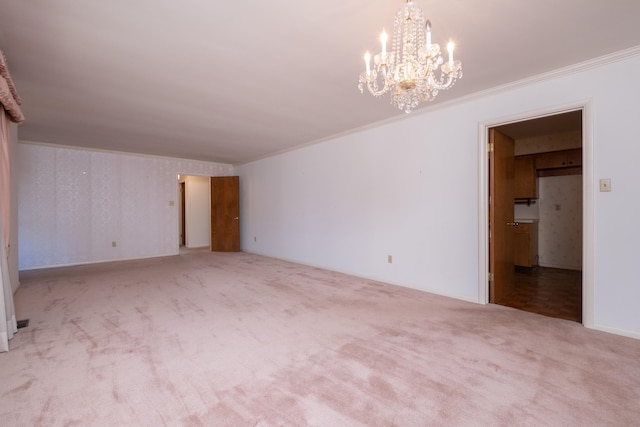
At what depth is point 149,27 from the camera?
1.97m

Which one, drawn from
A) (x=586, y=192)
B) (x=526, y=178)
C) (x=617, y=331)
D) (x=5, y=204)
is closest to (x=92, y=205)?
(x=5, y=204)

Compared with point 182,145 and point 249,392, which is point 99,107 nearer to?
point 182,145

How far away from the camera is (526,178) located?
525 cm

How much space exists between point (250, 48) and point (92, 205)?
18.5 feet

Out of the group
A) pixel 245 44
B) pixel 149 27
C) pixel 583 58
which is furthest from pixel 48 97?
pixel 583 58

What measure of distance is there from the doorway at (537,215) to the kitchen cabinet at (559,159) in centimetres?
1

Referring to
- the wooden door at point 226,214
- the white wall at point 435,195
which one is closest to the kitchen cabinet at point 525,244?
Result: the white wall at point 435,195

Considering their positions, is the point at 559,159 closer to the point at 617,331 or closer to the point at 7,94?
the point at 617,331

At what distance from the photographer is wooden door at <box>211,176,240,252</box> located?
24.2 ft

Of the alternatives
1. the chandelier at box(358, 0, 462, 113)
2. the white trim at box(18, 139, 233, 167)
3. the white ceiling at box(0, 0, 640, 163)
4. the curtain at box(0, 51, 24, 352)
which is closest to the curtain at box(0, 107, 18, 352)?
the curtain at box(0, 51, 24, 352)

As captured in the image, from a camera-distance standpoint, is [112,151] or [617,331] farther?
[112,151]

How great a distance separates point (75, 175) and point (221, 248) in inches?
132

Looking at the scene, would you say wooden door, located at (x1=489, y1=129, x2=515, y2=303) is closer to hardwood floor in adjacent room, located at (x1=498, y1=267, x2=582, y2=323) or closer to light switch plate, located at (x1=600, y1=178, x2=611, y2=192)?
hardwood floor in adjacent room, located at (x1=498, y1=267, x2=582, y2=323)

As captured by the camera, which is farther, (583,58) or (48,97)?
(48,97)
